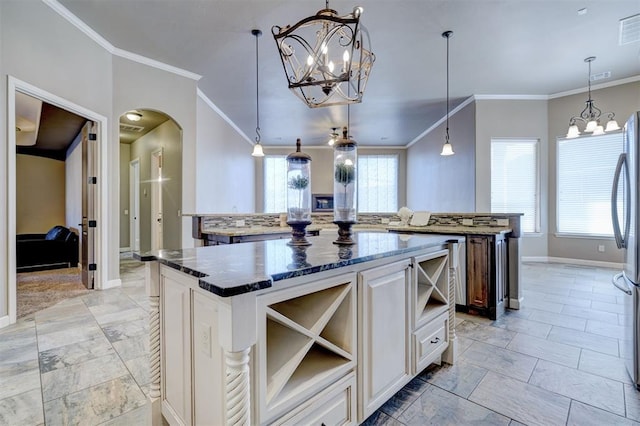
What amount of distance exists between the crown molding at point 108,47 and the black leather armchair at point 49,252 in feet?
11.7

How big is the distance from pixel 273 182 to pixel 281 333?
27.1 feet

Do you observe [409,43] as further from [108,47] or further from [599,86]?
[599,86]

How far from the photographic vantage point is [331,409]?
4.19 feet

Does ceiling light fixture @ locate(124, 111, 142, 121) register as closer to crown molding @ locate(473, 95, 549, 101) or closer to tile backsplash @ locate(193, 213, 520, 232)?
tile backsplash @ locate(193, 213, 520, 232)

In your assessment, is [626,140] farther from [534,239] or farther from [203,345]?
[534,239]

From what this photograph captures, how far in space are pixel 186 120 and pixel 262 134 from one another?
3.49m

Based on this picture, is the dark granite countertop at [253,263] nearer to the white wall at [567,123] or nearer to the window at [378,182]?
the white wall at [567,123]

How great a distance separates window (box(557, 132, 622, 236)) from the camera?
521cm

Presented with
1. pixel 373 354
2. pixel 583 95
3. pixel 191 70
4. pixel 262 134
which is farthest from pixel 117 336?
pixel 583 95

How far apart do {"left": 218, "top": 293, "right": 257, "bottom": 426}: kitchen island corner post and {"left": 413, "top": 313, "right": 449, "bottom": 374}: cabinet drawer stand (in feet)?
3.78

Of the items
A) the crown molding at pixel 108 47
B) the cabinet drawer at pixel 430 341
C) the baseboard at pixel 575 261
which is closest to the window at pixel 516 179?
the baseboard at pixel 575 261

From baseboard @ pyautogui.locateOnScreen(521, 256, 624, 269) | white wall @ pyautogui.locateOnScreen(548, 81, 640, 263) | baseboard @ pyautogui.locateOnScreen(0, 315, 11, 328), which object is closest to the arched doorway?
baseboard @ pyautogui.locateOnScreen(0, 315, 11, 328)

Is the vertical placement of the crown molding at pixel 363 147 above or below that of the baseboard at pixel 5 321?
above

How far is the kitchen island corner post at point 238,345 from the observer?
878mm
